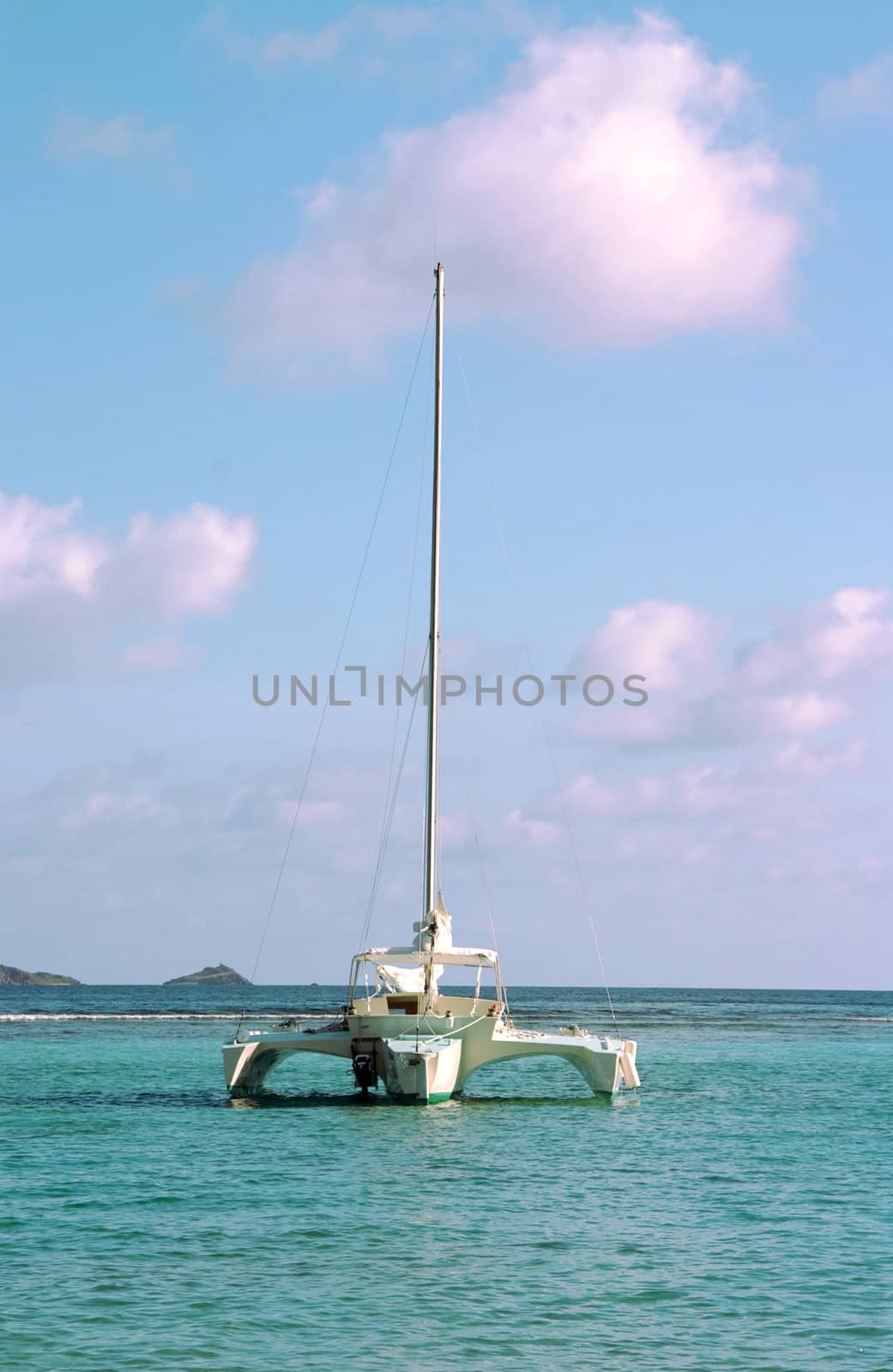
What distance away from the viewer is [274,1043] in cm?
2789

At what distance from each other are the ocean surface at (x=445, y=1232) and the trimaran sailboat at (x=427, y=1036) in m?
0.72

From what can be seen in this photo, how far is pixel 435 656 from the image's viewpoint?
32000 millimetres

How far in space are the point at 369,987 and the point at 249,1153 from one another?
324 inches

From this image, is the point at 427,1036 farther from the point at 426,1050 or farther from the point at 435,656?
the point at 435,656

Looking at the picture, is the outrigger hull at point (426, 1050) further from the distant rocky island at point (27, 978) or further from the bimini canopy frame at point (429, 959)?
the distant rocky island at point (27, 978)

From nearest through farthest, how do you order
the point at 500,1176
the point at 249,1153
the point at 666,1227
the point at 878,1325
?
the point at 878,1325 → the point at 666,1227 → the point at 500,1176 → the point at 249,1153

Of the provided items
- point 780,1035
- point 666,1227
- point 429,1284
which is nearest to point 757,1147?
point 666,1227

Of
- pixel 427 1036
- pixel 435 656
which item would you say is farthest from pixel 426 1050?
pixel 435 656

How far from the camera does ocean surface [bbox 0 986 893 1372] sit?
1116 cm

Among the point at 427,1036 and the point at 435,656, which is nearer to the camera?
the point at 427,1036

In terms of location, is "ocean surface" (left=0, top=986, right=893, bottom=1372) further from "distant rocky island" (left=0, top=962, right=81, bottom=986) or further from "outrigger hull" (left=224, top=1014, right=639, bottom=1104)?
"distant rocky island" (left=0, top=962, right=81, bottom=986)

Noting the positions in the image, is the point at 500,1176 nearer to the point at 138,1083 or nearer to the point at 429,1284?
the point at 429,1284

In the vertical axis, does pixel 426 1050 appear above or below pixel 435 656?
below

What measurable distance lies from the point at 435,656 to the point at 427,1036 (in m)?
8.52
